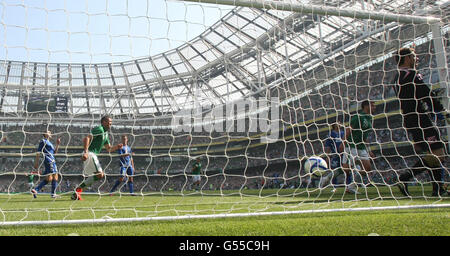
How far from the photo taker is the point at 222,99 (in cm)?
2262

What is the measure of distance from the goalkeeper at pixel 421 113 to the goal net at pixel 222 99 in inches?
2.7

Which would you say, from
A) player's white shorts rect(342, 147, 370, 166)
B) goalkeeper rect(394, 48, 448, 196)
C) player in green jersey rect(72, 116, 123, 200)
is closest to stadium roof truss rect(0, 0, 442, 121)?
player's white shorts rect(342, 147, 370, 166)

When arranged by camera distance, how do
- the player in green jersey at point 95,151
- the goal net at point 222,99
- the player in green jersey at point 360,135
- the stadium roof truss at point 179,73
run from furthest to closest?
the stadium roof truss at point 179,73
the player in green jersey at point 95,151
the player in green jersey at point 360,135
the goal net at point 222,99

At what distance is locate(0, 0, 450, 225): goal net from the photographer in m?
3.37

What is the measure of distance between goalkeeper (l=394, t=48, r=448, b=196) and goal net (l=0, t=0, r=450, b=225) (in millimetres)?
69

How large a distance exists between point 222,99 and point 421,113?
19294 millimetres

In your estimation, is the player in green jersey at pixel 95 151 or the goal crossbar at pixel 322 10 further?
the player in green jersey at pixel 95 151

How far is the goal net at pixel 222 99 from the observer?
3.37 metres

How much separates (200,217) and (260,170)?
23148 mm

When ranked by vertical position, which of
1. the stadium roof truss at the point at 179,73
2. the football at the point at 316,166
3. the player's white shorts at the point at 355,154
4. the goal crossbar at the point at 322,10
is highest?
the stadium roof truss at the point at 179,73

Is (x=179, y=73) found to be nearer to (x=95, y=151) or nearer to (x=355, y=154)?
(x=95, y=151)

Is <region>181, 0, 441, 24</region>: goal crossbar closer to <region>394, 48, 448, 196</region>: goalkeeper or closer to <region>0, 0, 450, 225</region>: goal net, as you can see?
<region>0, 0, 450, 225</region>: goal net

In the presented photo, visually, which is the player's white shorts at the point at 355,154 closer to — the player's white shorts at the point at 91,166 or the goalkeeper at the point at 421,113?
the goalkeeper at the point at 421,113

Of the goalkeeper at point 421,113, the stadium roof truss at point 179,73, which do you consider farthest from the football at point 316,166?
the stadium roof truss at point 179,73
